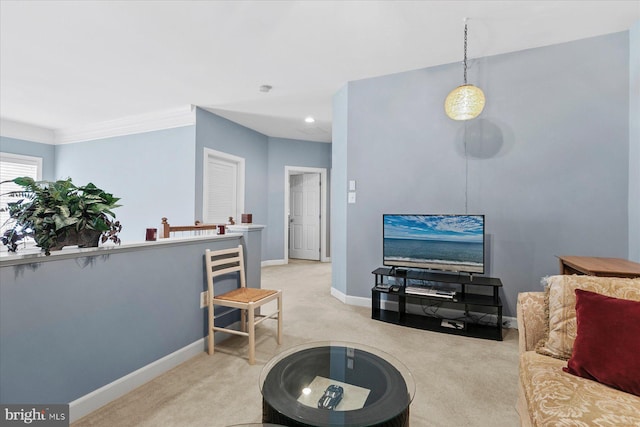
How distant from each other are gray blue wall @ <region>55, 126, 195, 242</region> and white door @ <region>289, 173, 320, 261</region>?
2811 millimetres

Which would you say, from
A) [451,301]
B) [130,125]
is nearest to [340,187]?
[451,301]

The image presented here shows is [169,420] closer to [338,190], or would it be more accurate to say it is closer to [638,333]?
[638,333]

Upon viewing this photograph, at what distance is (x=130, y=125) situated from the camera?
504 cm

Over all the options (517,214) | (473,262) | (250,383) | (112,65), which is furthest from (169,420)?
(112,65)

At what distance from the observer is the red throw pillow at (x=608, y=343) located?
44.1 inches

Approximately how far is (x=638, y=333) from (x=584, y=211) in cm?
203

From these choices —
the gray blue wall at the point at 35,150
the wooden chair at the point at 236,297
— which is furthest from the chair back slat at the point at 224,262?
the gray blue wall at the point at 35,150

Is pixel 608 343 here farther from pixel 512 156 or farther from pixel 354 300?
pixel 354 300

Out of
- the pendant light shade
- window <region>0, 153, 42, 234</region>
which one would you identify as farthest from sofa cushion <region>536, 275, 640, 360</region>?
window <region>0, 153, 42, 234</region>

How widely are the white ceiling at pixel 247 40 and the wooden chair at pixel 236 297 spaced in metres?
1.96

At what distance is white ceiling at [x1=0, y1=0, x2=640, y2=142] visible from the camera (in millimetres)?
2334

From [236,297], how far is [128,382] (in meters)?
0.82

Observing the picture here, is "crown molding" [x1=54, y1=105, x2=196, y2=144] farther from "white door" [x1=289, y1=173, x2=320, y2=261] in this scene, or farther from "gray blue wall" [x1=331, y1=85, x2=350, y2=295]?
"white door" [x1=289, y1=173, x2=320, y2=261]

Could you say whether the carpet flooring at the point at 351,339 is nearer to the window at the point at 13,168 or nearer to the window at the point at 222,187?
the window at the point at 222,187
